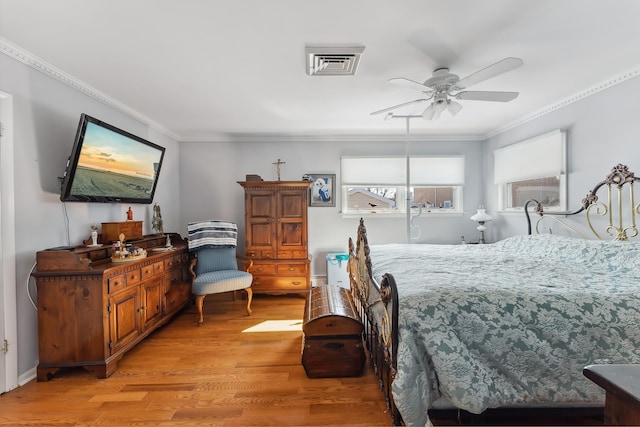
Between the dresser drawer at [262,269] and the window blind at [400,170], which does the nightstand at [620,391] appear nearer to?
the dresser drawer at [262,269]

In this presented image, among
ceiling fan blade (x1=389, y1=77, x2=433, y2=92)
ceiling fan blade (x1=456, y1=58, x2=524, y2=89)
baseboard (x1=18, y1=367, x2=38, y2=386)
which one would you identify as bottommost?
baseboard (x1=18, y1=367, x2=38, y2=386)

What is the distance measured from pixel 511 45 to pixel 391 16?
3.29ft

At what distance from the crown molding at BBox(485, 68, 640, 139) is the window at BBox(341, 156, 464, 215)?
3.10ft

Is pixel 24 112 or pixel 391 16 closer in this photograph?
pixel 391 16

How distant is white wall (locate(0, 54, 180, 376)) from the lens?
213cm

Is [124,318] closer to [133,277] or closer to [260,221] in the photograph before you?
[133,277]

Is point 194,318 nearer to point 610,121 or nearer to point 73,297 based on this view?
point 73,297

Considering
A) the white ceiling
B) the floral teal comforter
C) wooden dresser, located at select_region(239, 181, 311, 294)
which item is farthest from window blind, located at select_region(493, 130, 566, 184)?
wooden dresser, located at select_region(239, 181, 311, 294)

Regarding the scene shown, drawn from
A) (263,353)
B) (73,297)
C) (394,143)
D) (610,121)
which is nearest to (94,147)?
(73,297)

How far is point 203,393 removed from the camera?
2.05 meters

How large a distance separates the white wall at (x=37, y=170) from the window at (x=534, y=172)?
5016 mm

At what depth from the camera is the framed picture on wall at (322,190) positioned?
461 cm

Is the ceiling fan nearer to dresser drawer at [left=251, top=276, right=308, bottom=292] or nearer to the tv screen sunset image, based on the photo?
the tv screen sunset image

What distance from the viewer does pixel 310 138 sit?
4.56 meters
